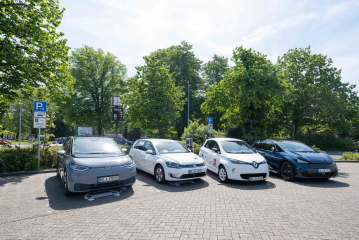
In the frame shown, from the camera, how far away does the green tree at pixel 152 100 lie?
59.6 ft

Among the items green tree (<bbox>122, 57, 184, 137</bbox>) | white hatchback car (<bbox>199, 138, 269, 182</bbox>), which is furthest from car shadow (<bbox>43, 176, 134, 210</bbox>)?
green tree (<bbox>122, 57, 184, 137</bbox>)

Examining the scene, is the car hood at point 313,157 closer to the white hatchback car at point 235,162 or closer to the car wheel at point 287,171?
the car wheel at point 287,171

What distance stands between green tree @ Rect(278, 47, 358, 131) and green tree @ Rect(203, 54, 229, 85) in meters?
12.4

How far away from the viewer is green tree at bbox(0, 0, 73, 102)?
10.1m

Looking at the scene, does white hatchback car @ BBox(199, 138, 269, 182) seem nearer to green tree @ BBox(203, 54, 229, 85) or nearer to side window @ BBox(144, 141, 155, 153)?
side window @ BBox(144, 141, 155, 153)

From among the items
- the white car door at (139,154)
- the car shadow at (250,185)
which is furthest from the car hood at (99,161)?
the car shadow at (250,185)

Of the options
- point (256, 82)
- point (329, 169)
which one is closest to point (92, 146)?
point (329, 169)

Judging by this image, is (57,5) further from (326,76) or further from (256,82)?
(326,76)

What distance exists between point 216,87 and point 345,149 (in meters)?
21.0

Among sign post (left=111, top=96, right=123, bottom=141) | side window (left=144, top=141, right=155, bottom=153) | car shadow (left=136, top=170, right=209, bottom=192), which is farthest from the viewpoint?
sign post (left=111, top=96, right=123, bottom=141)

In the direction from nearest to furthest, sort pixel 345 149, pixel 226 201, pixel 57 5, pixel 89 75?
1. pixel 226 201
2. pixel 57 5
3. pixel 345 149
4. pixel 89 75

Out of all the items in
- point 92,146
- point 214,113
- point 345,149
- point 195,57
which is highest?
point 195,57

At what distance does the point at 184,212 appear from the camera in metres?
4.78

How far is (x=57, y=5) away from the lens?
1238 cm
